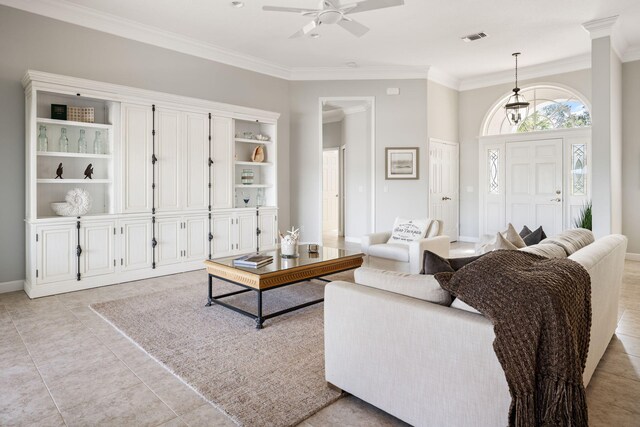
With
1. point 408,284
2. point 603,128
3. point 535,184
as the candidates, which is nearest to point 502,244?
point 408,284

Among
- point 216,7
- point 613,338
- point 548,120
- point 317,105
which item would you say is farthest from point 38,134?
point 548,120

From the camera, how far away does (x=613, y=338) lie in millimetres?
3023

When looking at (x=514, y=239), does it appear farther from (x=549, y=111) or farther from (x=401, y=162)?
(x=549, y=111)

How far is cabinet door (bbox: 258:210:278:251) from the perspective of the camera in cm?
620

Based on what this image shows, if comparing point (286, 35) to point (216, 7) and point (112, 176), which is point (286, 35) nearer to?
point (216, 7)

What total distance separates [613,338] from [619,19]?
166 inches

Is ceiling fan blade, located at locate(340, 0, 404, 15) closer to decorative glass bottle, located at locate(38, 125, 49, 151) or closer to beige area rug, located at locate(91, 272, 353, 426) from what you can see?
beige area rug, located at locate(91, 272, 353, 426)

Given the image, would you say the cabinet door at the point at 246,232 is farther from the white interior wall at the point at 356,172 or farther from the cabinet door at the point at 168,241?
the white interior wall at the point at 356,172

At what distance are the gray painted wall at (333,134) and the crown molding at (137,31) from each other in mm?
2906

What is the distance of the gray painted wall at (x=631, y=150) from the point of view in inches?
237

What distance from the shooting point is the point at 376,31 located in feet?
17.9

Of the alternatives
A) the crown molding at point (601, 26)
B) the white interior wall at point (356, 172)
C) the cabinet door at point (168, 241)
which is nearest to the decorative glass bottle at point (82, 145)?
the cabinet door at point (168, 241)

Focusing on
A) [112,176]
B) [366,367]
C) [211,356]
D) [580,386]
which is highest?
[112,176]

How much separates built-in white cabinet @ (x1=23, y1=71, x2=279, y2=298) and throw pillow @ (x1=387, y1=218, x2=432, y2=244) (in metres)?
2.14
